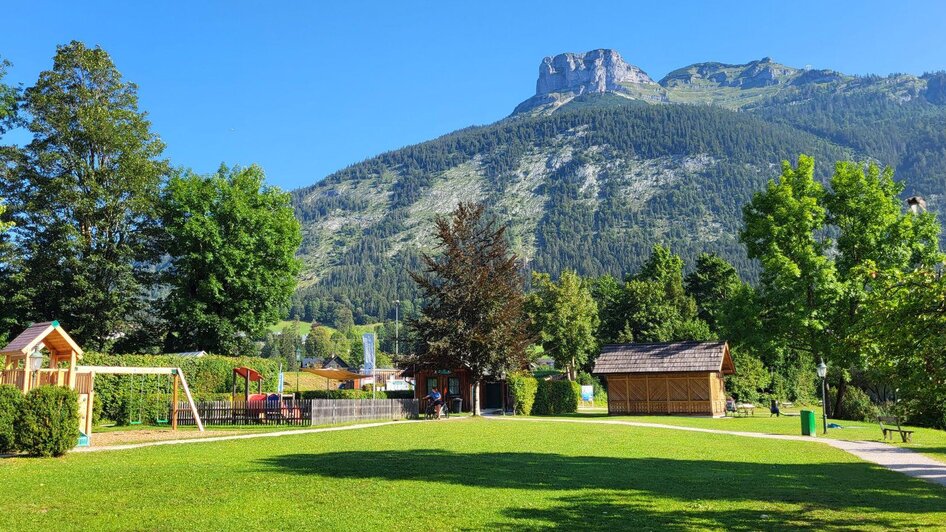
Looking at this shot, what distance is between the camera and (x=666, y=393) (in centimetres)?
4297

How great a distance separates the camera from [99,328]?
1534 inches

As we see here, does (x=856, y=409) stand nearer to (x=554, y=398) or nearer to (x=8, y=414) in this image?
(x=554, y=398)

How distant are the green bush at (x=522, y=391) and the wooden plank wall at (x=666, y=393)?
505 cm

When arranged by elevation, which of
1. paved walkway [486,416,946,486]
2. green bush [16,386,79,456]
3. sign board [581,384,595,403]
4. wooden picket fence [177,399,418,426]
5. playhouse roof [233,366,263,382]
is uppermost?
playhouse roof [233,366,263,382]

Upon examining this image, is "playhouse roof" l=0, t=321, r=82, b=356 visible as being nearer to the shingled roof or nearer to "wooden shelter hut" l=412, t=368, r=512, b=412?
"wooden shelter hut" l=412, t=368, r=512, b=412

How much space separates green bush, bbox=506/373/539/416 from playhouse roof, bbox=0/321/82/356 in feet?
86.3

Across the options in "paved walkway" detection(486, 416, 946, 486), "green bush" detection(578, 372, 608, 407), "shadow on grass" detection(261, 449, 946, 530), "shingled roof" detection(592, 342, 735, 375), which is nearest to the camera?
"shadow on grass" detection(261, 449, 946, 530)

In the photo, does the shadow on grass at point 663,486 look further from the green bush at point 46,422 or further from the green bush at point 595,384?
the green bush at point 595,384

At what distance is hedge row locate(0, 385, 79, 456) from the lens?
15.5 metres

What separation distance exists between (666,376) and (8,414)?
35.4 m

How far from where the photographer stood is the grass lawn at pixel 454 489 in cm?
884

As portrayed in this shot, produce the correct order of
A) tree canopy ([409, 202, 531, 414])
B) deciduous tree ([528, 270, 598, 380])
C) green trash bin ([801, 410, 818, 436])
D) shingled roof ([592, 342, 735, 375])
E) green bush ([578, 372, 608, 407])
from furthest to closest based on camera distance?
green bush ([578, 372, 608, 407]) < deciduous tree ([528, 270, 598, 380]) < shingled roof ([592, 342, 735, 375]) < tree canopy ([409, 202, 531, 414]) < green trash bin ([801, 410, 818, 436])

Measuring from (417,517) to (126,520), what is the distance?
3.52 metres

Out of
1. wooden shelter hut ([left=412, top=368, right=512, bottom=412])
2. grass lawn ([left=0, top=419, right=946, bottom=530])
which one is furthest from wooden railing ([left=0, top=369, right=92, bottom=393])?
wooden shelter hut ([left=412, top=368, right=512, bottom=412])
